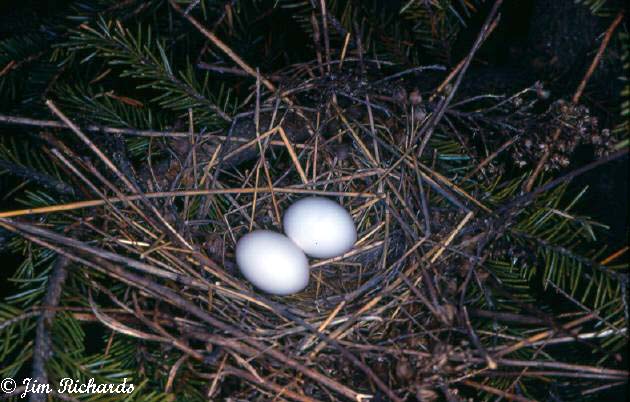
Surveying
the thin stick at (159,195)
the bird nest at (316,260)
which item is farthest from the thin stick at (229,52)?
the thin stick at (159,195)

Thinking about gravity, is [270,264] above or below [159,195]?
below

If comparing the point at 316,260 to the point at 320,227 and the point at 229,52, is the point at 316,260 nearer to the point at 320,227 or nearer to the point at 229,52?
the point at 320,227

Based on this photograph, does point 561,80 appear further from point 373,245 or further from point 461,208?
point 373,245

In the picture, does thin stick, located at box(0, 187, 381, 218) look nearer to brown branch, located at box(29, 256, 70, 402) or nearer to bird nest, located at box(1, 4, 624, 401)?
bird nest, located at box(1, 4, 624, 401)

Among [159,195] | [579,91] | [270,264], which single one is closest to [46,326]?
[159,195]

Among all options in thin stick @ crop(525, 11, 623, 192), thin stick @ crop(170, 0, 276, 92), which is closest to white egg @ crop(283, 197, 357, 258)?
thin stick @ crop(170, 0, 276, 92)

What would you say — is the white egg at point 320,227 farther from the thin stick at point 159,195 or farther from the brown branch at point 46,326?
the brown branch at point 46,326
